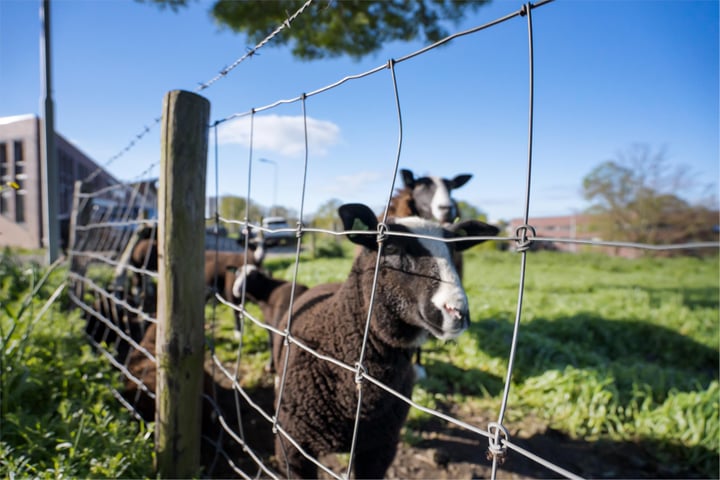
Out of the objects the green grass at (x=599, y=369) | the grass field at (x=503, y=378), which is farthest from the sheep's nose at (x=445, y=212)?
the green grass at (x=599, y=369)

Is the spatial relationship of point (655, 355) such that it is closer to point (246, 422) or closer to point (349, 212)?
point (246, 422)

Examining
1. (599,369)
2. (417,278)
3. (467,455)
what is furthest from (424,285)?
(599,369)

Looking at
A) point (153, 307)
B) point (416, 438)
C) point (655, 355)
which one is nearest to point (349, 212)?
point (416, 438)

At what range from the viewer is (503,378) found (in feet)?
14.9

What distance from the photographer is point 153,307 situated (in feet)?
15.8

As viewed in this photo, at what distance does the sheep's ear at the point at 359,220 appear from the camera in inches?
68.4

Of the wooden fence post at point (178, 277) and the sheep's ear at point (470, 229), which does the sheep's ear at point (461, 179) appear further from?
the wooden fence post at point (178, 277)

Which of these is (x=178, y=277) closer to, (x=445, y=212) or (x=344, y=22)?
(x=445, y=212)

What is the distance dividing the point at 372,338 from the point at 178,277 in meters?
0.99

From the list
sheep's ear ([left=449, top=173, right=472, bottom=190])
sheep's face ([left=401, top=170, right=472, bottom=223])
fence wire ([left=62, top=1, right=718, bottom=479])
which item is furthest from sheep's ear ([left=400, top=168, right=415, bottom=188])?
fence wire ([left=62, top=1, right=718, bottom=479])

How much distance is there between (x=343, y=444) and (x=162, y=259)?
135 cm

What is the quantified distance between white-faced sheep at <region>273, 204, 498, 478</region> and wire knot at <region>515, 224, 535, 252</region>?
0.86m

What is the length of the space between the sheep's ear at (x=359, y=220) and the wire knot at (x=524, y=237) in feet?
3.24

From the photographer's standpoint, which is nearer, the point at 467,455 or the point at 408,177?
the point at 467,455
